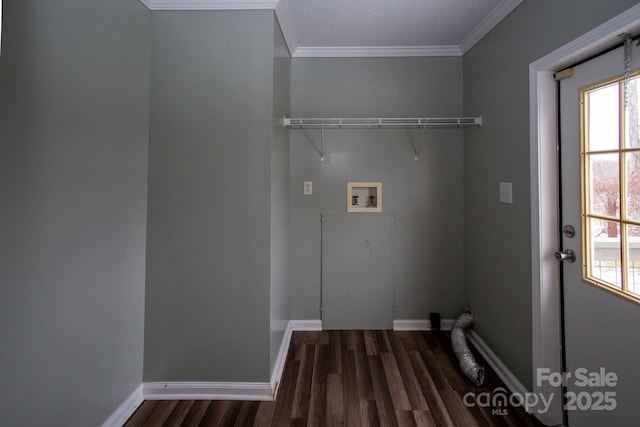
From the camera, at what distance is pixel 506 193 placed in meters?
1.89

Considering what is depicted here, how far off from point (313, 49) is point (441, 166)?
1.50 meters

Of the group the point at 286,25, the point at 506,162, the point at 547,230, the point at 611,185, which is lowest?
the point at 547,230

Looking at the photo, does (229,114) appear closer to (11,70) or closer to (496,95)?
(11,70)

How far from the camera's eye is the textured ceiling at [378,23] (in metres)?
1.89

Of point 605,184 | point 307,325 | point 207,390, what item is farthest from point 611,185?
point 207,390

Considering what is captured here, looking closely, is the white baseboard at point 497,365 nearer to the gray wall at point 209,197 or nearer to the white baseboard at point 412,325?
the white baseboard at point 412,325

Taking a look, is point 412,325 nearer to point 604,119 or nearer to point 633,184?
point 633,184

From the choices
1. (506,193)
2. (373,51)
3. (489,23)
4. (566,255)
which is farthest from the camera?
(373,51)

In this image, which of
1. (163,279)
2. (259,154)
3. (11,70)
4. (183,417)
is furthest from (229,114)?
(183,417)

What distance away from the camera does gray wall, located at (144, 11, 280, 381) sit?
5.81ft

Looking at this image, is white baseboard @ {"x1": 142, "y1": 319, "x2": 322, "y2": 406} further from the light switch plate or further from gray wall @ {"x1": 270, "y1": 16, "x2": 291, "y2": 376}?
the light switch plate

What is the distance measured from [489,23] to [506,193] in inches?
47.6

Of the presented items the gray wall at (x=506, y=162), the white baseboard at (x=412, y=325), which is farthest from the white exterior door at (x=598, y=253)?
the white baseboard at (x=412, y=325)

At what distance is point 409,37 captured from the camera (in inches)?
92.3
